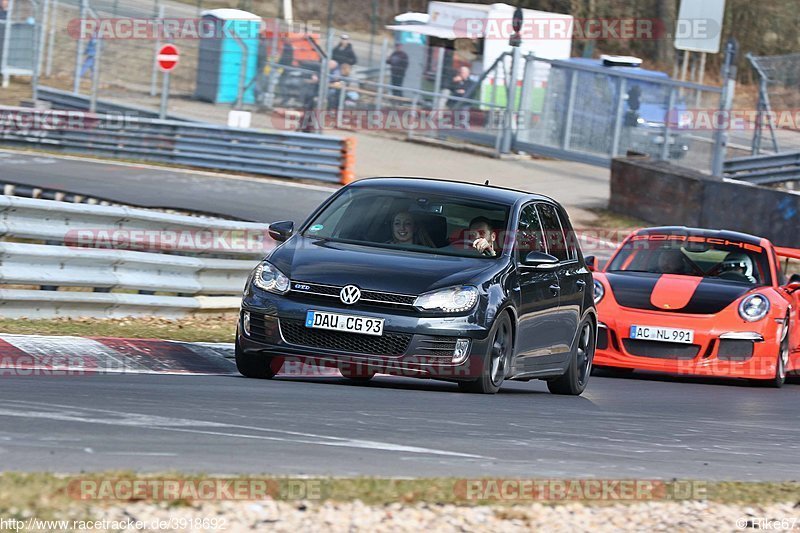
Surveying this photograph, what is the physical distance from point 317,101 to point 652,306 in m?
19.5

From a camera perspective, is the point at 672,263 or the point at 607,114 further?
the point at 607,114

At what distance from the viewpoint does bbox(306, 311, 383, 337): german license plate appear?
8758 millimetres

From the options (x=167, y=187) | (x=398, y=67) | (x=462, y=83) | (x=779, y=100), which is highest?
(x=779, y=100)

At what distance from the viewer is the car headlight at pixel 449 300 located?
8852mm

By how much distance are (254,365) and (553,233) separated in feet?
8.36

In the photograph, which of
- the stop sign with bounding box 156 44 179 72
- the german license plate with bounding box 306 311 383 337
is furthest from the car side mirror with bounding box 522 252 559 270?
the stop sign with bounding box 156 44 179 72

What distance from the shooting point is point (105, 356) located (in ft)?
31.1

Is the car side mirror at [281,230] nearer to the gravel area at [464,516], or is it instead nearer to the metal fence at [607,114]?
the gravel area at [464,516]

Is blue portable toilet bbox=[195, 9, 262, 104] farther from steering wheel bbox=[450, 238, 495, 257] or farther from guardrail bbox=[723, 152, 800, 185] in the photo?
steering wheel bbox=[450, 238, 495, 257]

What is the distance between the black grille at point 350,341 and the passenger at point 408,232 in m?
0.99

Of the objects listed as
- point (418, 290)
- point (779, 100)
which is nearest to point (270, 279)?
point (418, 290)

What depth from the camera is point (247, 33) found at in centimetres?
3594

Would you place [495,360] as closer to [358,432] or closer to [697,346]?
[358,432]

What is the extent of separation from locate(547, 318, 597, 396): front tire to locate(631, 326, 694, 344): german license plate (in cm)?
108
